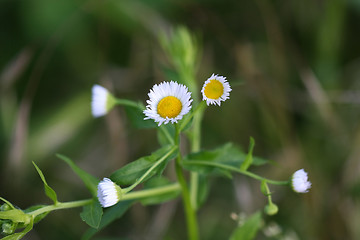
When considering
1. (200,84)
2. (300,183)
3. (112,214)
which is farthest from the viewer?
(200,84)

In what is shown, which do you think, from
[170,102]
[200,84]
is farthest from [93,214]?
[200,84]

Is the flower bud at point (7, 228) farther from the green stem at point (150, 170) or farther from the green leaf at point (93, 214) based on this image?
the green stem at point (150, 170)

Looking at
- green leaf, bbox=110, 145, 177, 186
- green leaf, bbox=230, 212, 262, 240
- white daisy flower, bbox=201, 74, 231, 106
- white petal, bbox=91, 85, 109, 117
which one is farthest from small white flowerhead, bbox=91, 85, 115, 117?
green leaf, bbox=230, 212, 262, 240

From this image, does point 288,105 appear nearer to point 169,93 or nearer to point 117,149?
point 117,149

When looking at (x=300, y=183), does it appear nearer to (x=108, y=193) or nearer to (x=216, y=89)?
(x=216, y=89)

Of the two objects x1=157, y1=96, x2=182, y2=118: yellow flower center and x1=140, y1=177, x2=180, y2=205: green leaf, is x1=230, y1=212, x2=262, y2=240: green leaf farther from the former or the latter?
x1=157, y1=96, x2=182, y2=118: yellow flower center

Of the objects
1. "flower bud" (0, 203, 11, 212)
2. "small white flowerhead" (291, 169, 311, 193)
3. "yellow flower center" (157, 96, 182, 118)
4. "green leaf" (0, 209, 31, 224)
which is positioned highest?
"yellow flower center" (157, 96, 182, 118)

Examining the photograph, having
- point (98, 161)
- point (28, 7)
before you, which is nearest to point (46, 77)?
point (28, 7)
